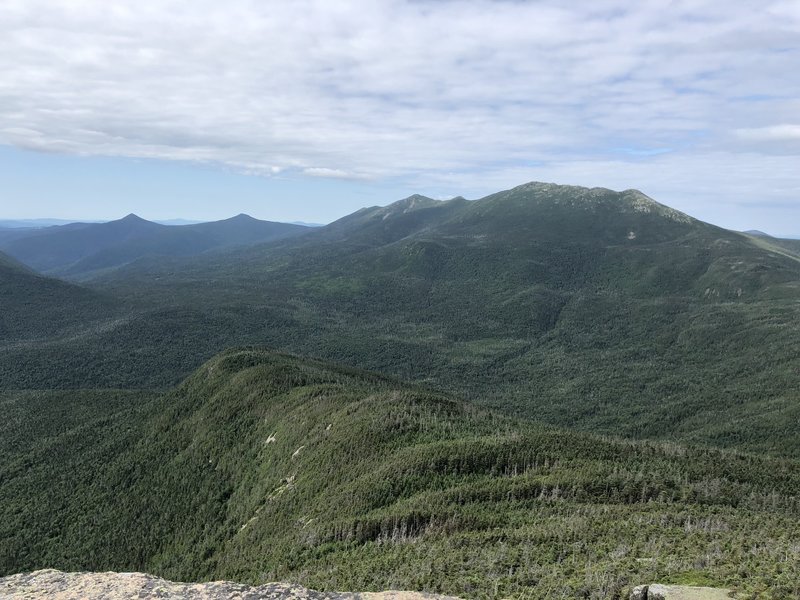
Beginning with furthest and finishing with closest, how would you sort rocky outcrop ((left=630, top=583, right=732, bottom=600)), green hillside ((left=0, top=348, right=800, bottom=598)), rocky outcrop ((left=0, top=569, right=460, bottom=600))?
1. green hillside ((left=0, top=348, right=800, bottom=598))
2. rocky outcrop ((left=0, top=569, right=460, bottom=600))
3. rocky outcrop ((left=630, top=583, right=732, bottom=600))

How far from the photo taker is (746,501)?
5253 centimetres

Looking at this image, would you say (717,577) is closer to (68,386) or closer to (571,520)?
(571,520)

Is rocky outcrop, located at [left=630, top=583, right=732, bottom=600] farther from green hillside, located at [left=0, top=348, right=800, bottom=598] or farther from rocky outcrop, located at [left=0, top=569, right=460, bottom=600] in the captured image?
rocky outcrop, located at [left=0, top=569, right=460, bottom=600]

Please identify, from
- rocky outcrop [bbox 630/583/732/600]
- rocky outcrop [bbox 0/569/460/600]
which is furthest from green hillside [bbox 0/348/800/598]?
rocky outcrop [bbox 0/569/460/600]

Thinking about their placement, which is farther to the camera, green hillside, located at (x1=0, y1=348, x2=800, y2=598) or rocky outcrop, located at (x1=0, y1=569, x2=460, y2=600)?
green hillside, located at (x1=0, y1=348, x2=800, y2=598)

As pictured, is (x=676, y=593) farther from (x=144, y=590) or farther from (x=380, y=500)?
(x=380, y=500)

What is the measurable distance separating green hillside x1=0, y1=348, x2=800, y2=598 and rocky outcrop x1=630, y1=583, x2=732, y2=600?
4.30 ft

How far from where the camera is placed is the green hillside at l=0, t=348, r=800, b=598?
3266 centimetres

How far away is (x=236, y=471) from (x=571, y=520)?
194 ft

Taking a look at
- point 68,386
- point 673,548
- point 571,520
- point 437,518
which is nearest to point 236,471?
point 437,518

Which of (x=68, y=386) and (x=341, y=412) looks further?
(x=68, y=386)

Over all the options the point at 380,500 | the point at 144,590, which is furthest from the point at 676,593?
the point at 380,500

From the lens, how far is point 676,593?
22797 millimetres

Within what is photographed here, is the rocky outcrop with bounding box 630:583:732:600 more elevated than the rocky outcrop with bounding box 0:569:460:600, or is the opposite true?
the rocky outcrop with bounding box 630:583:732:600
